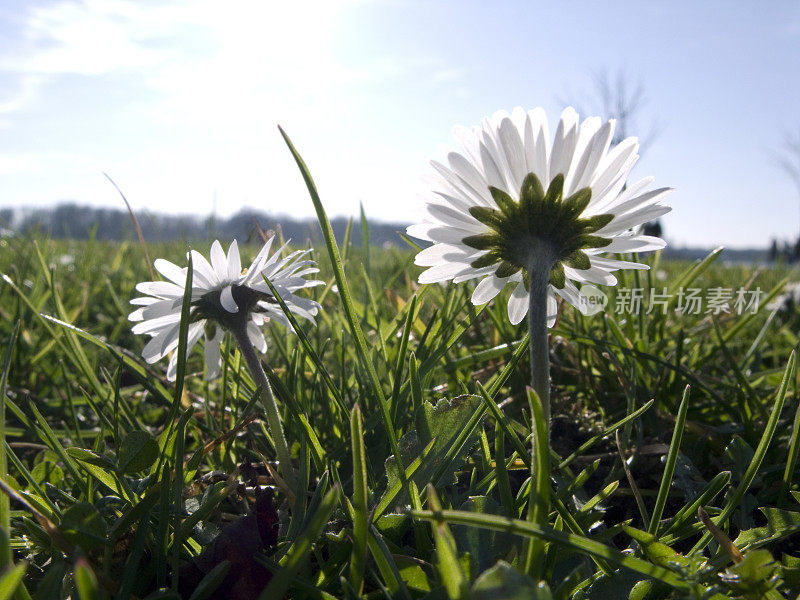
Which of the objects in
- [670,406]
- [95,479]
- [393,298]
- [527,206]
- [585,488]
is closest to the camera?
[527,206]

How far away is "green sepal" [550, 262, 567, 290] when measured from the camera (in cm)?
98

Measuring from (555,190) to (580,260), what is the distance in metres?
0.13

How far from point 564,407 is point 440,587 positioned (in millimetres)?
865

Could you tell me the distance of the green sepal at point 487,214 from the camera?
878mm

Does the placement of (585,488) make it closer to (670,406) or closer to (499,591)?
(670,406)

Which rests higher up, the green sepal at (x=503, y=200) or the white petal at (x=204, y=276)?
the green sepal at (x=503, y=200)

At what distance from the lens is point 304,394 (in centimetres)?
129

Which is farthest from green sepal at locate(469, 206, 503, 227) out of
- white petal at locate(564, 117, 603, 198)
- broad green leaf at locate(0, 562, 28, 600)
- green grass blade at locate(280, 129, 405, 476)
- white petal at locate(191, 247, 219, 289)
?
broad green leaf at locate(0, 562, 28, 600)

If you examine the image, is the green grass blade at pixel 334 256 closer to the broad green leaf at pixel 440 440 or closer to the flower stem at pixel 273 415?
the broad green leaf at pixel 440 440

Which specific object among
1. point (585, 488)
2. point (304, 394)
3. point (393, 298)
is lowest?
point (585, 488)

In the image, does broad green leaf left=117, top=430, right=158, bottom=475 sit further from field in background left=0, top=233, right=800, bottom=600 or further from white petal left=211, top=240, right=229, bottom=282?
white petal left=211, top=240, right=229, bottom=282

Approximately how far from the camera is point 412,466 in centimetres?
86

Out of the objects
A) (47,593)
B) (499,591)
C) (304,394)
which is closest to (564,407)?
(304,394)

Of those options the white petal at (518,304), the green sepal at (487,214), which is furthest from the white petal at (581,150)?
the white petal at (518,304)
